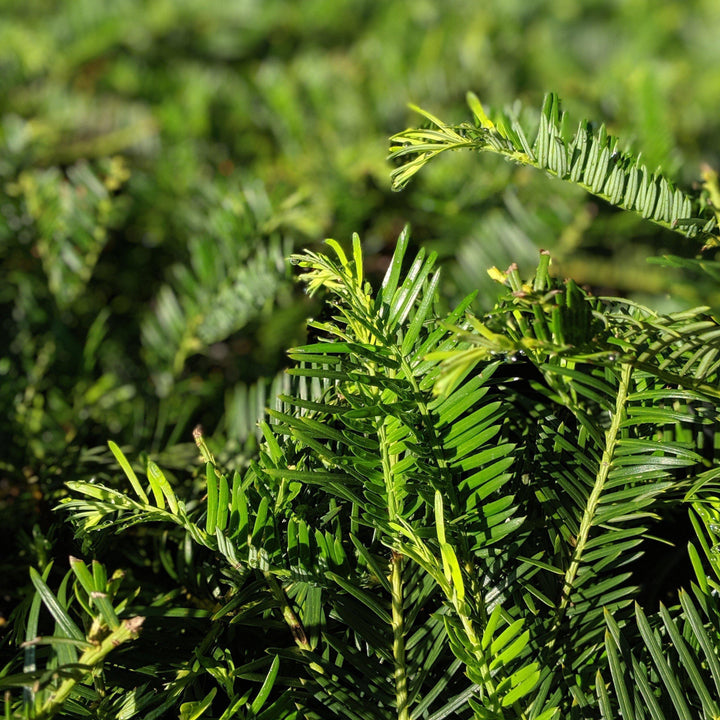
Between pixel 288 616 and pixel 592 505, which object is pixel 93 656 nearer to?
pixel 288 616

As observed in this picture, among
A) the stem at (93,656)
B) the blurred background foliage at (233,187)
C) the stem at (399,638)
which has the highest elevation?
the blurred background foliage at (233,187)

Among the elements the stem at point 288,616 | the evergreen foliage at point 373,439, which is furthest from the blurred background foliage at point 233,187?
the stem at point 288,616

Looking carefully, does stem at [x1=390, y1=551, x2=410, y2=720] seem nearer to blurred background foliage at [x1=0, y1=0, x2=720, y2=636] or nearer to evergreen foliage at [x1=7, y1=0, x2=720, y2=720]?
evergreen foliage at [x1=7, y1=0, x2=720, y2=720]

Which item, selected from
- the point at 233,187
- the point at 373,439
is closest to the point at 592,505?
the point at 373,439

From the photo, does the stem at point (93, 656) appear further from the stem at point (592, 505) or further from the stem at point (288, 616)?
the stem at point (592, 505)

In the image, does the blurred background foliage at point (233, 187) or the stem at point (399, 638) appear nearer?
the stem at point (399, 638)

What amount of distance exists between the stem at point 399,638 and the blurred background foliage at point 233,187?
158 millimetres

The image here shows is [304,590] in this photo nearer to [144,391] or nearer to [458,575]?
[458,575]

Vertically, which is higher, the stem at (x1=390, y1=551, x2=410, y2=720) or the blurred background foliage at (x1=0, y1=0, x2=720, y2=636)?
the blurred background foliage at (x1=0, y1=0, x2=720, y2=636)

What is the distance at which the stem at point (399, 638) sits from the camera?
0.93ft

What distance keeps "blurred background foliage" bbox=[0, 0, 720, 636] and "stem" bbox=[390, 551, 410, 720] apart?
0.52ft

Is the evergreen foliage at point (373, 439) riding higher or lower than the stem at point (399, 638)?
higher

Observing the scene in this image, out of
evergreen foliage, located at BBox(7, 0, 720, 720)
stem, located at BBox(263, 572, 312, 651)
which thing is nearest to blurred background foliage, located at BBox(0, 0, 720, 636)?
evergreen foliage, located at BBox(7, 0, 720, 720)

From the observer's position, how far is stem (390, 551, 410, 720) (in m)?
0.28
